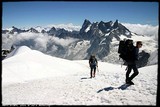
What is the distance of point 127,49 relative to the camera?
13742 mm

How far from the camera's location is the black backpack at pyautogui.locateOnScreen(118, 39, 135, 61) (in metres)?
13.6

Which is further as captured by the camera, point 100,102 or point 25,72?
point 25,72

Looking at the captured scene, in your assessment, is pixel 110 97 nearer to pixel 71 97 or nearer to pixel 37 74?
pixel 71 97

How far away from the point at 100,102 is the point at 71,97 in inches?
78.3

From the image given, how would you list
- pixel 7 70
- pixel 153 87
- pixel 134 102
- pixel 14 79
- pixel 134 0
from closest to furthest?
pixel 134 0, pixel 134 102, pixel 153 87, pixel 14 79, pixel 7 70

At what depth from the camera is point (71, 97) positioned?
12945 mm

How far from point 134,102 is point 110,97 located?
1.48 metres

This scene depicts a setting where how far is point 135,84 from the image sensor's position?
1527cm

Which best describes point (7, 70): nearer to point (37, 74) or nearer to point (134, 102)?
point (37, 74)

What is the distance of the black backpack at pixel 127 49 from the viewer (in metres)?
13.6

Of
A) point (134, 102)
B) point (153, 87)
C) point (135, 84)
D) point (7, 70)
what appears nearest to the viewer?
point (134, 102)

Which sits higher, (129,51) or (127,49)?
(127,49)

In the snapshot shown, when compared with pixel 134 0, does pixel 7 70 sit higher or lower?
lower

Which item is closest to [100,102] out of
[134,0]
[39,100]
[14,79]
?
[39,100]
